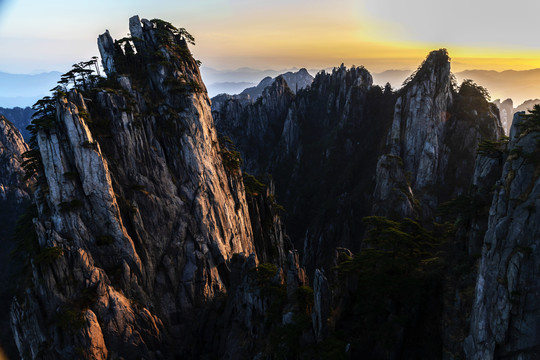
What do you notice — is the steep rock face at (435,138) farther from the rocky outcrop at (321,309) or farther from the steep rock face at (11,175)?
the steep rock face at (11,175)

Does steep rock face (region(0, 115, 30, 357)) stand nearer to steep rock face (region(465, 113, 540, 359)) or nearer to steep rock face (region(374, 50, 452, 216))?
steep rock face (region(465, 113, 540, 359))

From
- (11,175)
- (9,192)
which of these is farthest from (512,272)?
(11,175)

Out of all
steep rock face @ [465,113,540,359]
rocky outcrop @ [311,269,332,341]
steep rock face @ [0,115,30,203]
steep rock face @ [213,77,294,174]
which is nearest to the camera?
steep rock face @ [465,113,540,359]

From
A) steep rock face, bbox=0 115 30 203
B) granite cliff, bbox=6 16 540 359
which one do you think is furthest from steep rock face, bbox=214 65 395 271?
steep rock face, bbox=0 115 30 203

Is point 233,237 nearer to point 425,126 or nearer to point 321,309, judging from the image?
point 321,309

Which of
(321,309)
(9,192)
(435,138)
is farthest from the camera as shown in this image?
(9,192)

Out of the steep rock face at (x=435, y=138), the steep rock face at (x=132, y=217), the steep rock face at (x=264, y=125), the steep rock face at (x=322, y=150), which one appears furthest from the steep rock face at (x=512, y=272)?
the steep rock face at (x=264, y=125)
